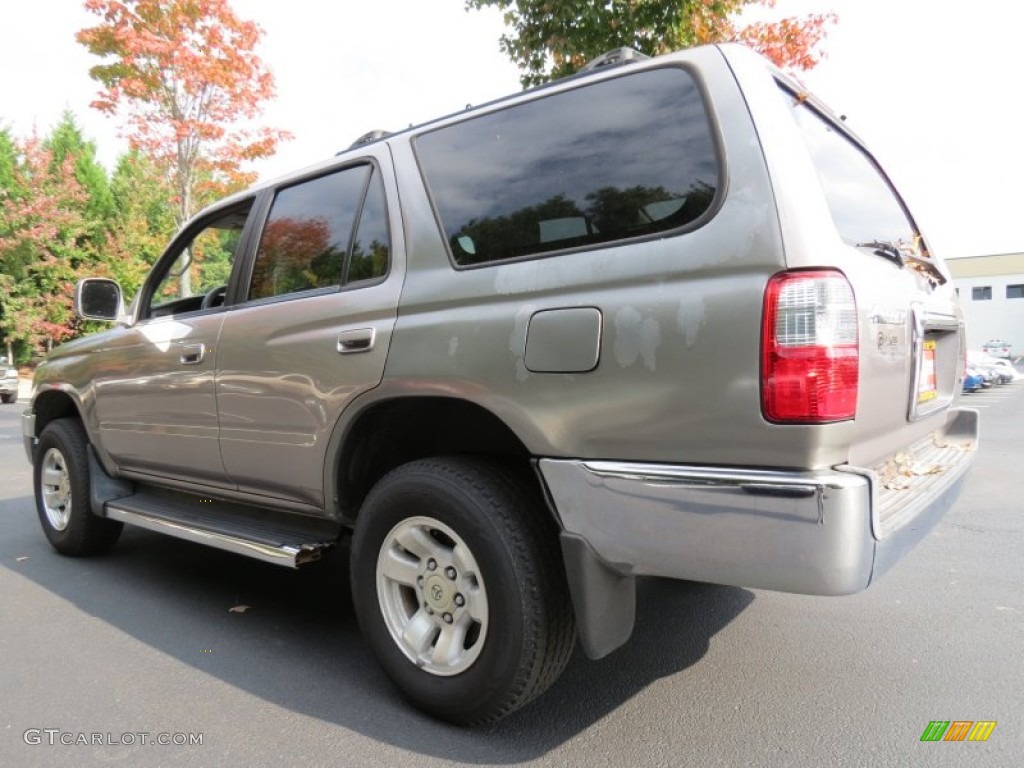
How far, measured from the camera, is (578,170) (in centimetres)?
224

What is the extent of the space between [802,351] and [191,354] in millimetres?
2699

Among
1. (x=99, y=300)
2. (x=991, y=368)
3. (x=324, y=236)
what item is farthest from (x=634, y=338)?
(x=991, y=368)

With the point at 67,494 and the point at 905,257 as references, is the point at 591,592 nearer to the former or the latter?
the point at 905,257

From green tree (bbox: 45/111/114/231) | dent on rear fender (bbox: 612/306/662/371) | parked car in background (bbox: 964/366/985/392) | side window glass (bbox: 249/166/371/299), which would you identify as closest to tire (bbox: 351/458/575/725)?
dent on rear fender (bbox: 612/306/662/371)

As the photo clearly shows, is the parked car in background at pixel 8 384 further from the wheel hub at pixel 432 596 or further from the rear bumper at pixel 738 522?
the rear bumper at pixel 738 522

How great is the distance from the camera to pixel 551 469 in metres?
2.13

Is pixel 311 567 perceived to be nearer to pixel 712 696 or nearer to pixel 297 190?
pixel 297 190

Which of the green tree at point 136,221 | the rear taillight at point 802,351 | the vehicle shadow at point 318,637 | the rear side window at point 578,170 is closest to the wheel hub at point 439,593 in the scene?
the vehicle shadow at point 318,637

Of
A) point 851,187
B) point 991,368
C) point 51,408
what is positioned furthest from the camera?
point 991,368

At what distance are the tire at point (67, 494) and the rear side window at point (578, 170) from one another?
2.93 m

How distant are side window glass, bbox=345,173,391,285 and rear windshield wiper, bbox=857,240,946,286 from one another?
5.32ft

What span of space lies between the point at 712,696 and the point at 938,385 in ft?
4.78

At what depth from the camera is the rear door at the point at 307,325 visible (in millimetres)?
2658

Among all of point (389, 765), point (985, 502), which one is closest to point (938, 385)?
point (389, 765)
